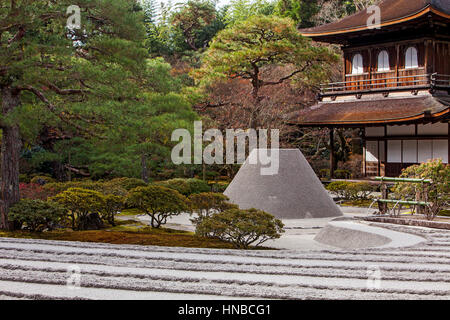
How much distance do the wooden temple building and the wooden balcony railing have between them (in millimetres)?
40

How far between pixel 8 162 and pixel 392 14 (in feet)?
57.8

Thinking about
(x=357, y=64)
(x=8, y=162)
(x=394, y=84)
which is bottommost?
(x=8, y=162)

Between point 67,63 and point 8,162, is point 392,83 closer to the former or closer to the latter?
point 67,63

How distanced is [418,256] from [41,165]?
67.5ft

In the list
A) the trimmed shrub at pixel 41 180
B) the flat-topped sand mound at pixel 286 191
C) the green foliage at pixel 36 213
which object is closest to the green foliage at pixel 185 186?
the flat-topped sand mound at pixel 286 191

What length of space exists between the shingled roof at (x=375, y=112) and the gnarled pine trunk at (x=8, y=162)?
48.1ft

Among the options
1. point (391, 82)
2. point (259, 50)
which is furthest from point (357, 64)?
point (259, 50)

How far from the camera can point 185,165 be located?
25.8 metres

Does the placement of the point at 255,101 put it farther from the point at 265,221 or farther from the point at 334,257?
the point at 334,257

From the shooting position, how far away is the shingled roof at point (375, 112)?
21447 mm

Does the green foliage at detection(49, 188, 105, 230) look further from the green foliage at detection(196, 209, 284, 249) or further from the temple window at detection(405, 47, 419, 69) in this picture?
the temple window at detection(405, 47, 419, 69)

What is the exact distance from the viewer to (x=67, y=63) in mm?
11508

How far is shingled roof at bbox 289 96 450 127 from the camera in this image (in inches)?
844

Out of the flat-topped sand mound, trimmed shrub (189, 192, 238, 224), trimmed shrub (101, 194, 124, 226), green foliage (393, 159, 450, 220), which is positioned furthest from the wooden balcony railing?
trimmed shrub (101, 194, 124, 226)
